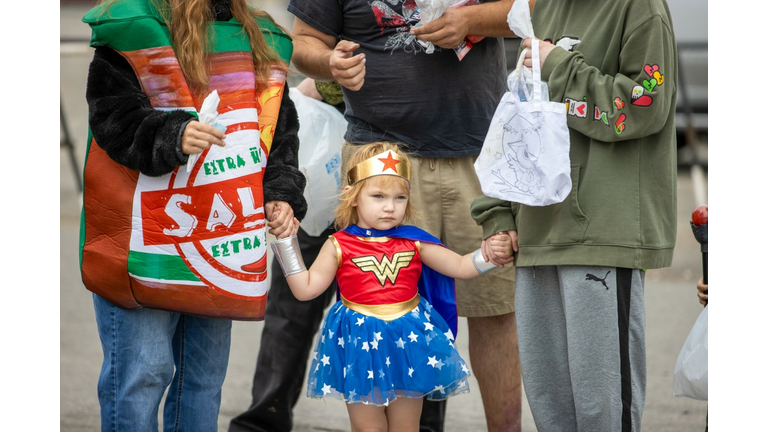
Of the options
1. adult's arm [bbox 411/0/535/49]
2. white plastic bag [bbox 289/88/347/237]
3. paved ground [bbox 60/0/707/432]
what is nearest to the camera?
adult's arm [bbox 411/0/535/49]

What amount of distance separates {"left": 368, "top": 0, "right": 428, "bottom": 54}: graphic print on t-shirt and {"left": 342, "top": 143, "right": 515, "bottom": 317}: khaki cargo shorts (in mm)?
424

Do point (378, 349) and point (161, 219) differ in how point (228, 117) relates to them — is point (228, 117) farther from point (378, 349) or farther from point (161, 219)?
point (378, 349)

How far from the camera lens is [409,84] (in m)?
3.29

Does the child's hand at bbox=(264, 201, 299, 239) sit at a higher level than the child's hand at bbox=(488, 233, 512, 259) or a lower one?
higher

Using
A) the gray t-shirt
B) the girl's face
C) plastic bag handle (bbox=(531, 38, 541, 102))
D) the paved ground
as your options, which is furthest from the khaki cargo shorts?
the paved ground

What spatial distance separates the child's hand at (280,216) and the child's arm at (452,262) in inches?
19.5

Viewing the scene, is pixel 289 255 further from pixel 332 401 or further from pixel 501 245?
pixel 332 401

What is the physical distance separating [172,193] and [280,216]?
0.37 m

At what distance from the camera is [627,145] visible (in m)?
2.63

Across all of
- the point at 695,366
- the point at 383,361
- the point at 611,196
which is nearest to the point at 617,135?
the point at 611,196

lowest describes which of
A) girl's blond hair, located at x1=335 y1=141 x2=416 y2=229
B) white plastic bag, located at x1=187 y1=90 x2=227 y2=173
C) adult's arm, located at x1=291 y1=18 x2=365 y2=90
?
girl's blond hair, located at x1=335 y1=141 x2=416 y2=229

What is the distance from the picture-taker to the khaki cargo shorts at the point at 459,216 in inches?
132

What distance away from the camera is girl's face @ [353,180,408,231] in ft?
9.80

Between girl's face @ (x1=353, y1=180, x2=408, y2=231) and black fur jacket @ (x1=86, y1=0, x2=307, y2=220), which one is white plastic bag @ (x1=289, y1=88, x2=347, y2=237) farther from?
black fur jacket @ (x1=86, y1=0, x2=307, y2=220)
